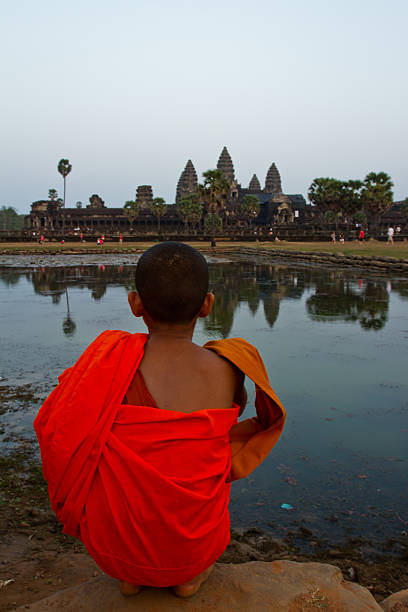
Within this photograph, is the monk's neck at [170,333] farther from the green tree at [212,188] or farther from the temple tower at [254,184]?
the temple tower at [254,184]

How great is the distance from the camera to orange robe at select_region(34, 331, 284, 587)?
1.56 metres

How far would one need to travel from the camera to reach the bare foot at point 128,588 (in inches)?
66.4

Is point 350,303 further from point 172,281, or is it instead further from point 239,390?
point 172,281

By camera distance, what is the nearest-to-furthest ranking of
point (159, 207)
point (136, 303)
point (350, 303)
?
point (136, 303), point (350, 303), point (159, 207)

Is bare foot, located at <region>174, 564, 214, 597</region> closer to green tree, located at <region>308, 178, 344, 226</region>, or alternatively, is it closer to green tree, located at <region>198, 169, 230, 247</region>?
green tree, located at <region>198, 169, 230, 247</region>

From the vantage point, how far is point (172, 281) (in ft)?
5.89

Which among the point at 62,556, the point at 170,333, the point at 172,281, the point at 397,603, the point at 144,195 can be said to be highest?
the point at 144,195

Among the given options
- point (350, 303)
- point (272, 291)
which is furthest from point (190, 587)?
point (272, 291)

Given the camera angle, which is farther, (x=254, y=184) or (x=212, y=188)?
(x=254, y=184)

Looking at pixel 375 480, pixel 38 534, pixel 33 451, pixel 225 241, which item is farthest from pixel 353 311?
pixel 225 241

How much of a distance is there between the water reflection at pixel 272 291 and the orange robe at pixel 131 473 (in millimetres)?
5895

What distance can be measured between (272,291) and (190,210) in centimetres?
6136

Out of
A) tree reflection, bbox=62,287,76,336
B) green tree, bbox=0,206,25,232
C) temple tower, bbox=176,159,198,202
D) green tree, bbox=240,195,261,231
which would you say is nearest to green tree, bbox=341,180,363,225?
green tree, bbox=240,195,261,231

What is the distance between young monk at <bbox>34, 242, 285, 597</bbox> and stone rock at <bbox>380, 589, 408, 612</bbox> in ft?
2.15
